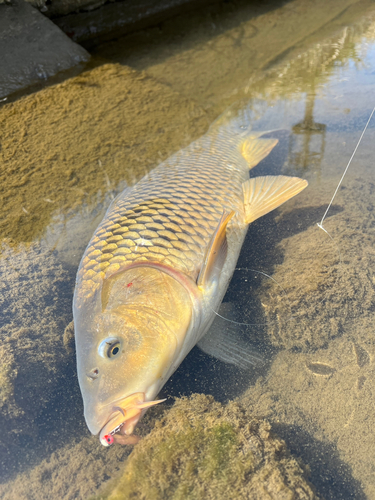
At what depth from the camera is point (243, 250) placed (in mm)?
2223

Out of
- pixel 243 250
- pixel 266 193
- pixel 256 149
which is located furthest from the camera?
pixel 256 149

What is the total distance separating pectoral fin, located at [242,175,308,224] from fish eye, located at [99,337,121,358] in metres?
1.20

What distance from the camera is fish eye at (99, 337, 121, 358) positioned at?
56.9 inches

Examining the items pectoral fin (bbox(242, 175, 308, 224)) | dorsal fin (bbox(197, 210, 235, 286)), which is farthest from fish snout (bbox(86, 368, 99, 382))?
pectoral fin (bbox(242, 175, 308, 224))

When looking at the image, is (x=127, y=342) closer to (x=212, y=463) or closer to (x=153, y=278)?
(x=153, y=278)

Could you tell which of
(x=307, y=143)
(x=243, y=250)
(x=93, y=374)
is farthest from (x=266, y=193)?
(x=93, y=374)

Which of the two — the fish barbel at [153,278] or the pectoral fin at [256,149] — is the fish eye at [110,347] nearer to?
the fish barbel at [153,278]

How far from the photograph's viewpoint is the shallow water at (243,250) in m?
1.49

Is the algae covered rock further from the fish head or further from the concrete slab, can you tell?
the concrete slab

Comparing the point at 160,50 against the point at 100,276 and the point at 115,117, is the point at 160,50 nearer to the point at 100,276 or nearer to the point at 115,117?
the point at 115,117

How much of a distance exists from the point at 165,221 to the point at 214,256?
1.13 feet

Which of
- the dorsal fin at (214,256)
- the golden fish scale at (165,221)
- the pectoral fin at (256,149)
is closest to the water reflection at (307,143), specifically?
the pectoral fin at (256,149)

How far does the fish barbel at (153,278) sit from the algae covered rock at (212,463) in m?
0.13

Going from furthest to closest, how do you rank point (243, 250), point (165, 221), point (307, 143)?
1. point (307, 143)
2. point (243, 250)
3. point (165, 221)
